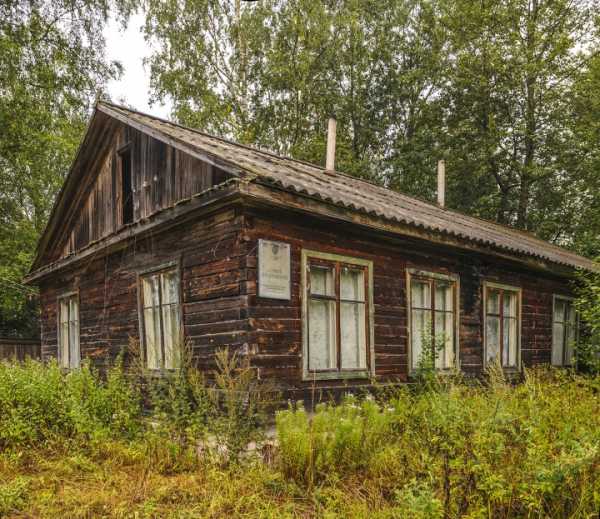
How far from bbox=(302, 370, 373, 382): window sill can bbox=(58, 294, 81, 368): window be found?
18.6 ft

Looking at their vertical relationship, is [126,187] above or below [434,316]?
above

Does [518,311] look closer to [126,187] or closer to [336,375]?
[336,375]

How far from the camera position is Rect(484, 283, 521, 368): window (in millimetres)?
9594

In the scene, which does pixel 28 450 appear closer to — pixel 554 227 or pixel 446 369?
pixel 446 369

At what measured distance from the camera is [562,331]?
12.0 metres

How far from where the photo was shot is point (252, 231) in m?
6.07

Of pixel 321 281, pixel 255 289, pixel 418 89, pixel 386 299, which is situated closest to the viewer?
pixel 255 289

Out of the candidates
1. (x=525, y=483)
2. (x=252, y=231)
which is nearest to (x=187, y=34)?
(x=252, y=231)

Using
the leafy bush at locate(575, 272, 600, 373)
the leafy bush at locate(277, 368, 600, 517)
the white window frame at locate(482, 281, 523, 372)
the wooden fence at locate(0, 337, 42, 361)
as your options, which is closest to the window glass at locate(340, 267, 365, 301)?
the leafy bush at locate(277, 368, 600, 517)

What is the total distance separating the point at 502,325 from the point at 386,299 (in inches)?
141

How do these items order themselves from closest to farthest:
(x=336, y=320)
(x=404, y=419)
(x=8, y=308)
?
(x=404, y=419) → (x=336, y=320) → (x=8, y=308)

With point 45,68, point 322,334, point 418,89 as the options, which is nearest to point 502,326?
point 322,334

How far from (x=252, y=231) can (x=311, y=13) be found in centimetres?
1894

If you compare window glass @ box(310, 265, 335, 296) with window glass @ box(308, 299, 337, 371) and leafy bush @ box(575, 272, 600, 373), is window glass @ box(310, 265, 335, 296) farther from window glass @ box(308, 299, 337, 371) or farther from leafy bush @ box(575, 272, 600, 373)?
leafy bush @ box(575, 272, 600, 373)
